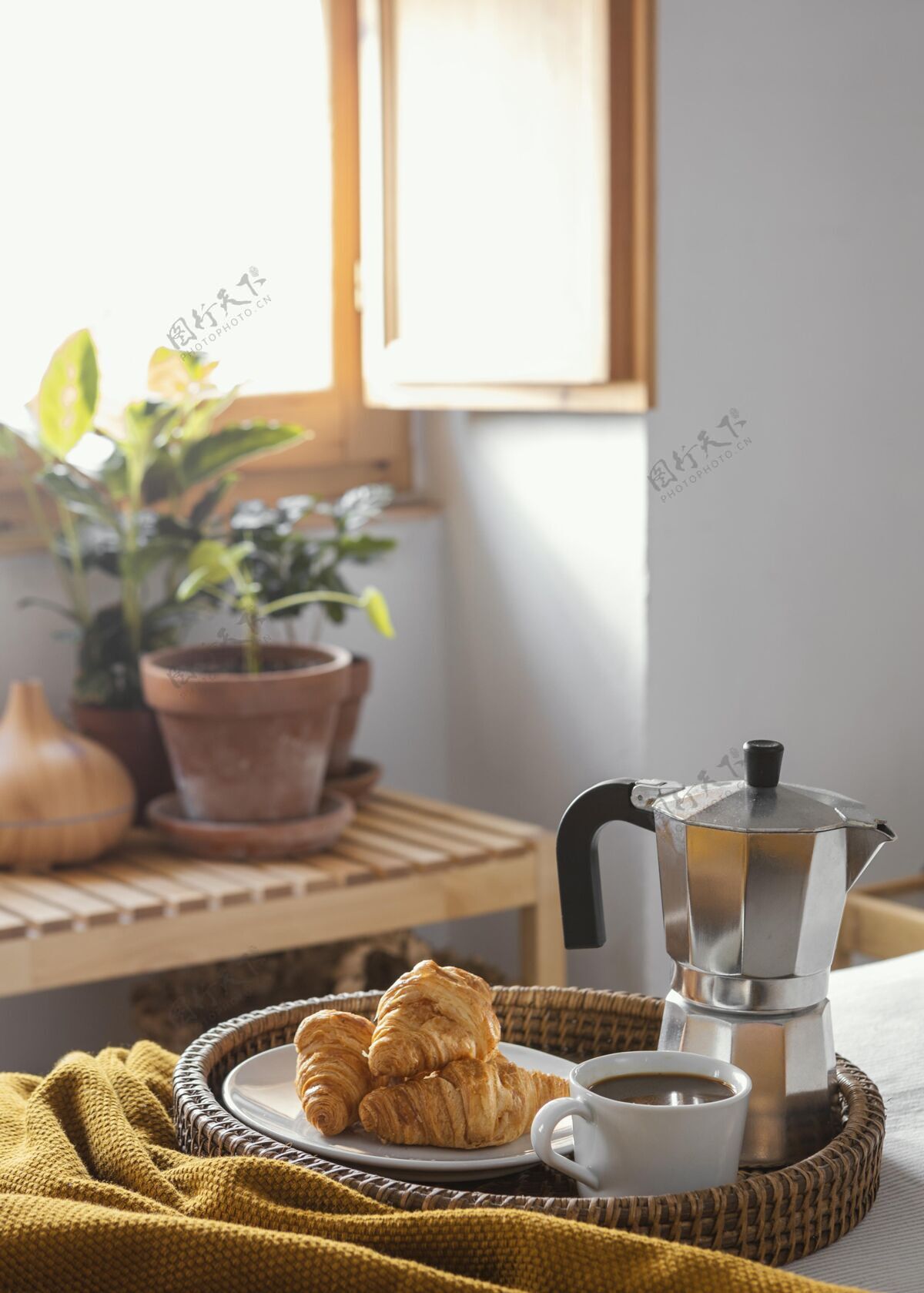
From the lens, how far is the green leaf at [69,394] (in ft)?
6.46

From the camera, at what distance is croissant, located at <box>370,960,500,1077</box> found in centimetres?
79

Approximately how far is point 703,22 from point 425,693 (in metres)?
1.10

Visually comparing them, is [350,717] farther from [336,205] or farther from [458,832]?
[336,205]

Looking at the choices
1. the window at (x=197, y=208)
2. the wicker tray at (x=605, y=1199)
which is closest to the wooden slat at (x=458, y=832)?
the window at (x=197, y=208)

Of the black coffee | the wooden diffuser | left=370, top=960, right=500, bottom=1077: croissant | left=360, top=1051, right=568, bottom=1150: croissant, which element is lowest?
the wooden diffuser

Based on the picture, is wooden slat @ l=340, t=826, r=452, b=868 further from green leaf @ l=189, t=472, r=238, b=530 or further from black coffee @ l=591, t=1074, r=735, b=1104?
black coffee @ l=591, t=1074, r=735, b=1104

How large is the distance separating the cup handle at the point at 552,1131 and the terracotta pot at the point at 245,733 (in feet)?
4.09

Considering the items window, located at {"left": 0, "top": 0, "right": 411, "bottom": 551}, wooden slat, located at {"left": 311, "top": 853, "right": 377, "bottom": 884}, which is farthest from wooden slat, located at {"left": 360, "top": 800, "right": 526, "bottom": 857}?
window, located at {"left": 0, "top": 0, "right": 411, "bottom": 551}

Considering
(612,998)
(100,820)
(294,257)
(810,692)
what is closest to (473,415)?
(294,257)

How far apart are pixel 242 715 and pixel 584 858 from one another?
1.15 m

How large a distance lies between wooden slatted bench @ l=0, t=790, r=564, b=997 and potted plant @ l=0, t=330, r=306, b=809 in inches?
7.2

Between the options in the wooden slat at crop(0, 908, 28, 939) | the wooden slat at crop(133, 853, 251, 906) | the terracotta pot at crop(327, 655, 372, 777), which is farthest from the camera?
the terracotta pot at crop(327, 655, 372, 777)

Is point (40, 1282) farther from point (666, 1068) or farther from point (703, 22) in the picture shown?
point (703, 22)

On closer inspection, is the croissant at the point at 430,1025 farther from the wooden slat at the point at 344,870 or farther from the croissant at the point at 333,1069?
the wooden slat at the point at 344,870
